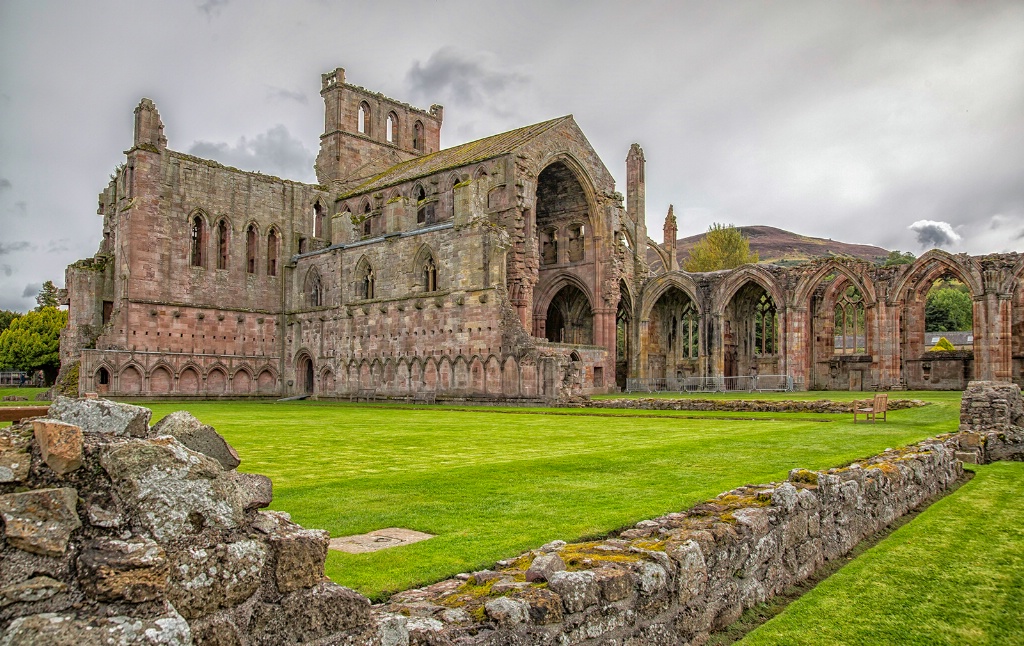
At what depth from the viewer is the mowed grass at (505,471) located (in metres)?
5.53

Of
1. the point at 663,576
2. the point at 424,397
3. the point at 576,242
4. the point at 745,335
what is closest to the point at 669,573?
the point at 663,576

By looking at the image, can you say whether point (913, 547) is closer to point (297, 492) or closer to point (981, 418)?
point (297, 492)

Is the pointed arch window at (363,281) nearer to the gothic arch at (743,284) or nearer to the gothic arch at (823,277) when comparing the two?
the gothic arch at (743,284)

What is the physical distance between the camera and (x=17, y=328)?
61.8 metres

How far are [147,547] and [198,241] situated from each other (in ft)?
134

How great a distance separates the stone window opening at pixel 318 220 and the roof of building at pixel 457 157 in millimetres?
1386

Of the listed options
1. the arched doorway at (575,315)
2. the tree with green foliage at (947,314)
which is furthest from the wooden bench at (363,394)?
the tree with green foliage at (947,314)

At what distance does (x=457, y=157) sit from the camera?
4159 centimetres

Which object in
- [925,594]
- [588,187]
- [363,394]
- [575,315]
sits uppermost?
[588,187]

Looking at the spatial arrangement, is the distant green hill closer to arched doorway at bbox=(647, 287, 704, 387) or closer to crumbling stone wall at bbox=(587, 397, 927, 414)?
arched doorway at bbox=(647, 287, 704, 387)

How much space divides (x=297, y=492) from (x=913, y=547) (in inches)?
230

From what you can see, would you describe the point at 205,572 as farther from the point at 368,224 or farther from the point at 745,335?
the point at 745,335

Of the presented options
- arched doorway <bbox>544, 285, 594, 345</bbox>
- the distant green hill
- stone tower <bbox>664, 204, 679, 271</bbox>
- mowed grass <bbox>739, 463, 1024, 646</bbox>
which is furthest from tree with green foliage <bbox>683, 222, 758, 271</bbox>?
the distant green hill

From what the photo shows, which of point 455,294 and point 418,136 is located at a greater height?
point 418,136
